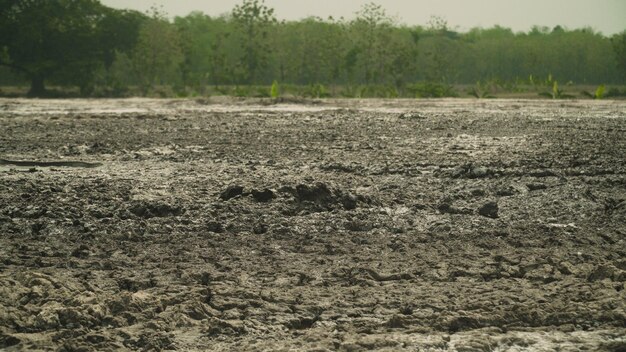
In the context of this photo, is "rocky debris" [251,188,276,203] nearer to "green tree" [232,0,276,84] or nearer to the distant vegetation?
the distant vegetation

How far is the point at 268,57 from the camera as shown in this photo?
31.3m

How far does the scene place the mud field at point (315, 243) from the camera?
300 cm

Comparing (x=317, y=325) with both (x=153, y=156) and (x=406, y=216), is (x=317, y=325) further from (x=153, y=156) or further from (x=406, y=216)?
(x=153, y=156)

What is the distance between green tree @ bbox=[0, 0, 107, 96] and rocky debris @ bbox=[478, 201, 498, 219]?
20.8 meters

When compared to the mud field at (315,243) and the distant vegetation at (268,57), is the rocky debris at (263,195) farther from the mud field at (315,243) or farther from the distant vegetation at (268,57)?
the distant vegetation at (268,57)

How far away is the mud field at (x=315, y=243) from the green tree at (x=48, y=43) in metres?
15.8

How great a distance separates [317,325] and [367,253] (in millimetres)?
1091

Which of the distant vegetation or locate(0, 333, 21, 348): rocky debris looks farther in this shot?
the distant vegetation

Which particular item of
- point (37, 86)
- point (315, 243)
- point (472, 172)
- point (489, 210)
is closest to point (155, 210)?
point (315, 243)

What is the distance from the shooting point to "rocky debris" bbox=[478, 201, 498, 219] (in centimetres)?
490

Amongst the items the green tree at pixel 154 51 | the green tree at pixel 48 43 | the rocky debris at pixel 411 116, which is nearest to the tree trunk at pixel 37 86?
the green tree at pixel 48 43

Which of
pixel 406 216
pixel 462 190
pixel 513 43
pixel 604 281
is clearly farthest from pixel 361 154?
pixel 513 43

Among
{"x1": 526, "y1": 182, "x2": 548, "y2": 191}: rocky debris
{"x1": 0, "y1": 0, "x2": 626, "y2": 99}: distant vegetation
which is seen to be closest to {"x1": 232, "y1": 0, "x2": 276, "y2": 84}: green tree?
{"x1": 0, "y1": 0, "x2": 626, "y2": 99}: distant vegetation

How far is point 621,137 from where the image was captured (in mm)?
8375
